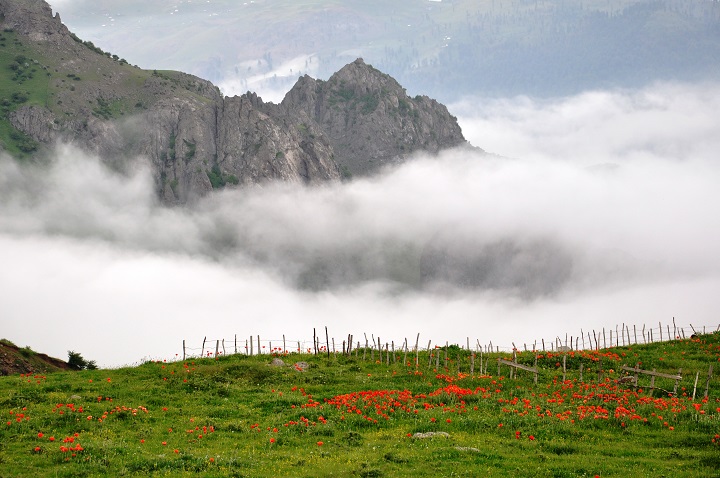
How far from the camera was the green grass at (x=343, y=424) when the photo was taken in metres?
34.2

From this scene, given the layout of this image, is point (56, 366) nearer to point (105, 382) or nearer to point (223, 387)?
point (105, 382)

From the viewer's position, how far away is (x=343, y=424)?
143 feet

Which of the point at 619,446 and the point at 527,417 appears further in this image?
the point at 527,417

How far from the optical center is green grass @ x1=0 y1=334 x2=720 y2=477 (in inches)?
1346

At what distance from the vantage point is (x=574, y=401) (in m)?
49.9

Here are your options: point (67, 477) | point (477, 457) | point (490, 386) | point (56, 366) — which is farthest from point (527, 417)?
point (56, 366)

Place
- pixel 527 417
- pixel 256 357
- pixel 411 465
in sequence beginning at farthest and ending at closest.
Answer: pixel 256 357 < pixel 527 417 < pixel 411 465

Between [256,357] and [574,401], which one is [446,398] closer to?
[574,401]

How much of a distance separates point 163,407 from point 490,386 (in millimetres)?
24608

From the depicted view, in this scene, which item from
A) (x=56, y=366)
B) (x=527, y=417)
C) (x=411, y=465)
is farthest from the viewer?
(x=56, y=366)

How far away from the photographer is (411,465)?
34.5 meters

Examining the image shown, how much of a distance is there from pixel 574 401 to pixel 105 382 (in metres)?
35.9

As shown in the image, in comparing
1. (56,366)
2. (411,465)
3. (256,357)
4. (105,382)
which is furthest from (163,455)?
(56,366)

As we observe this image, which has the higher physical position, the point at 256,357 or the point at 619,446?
the point at 256,357
